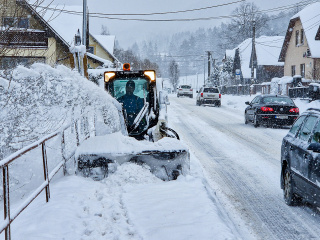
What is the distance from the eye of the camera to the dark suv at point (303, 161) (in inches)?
211

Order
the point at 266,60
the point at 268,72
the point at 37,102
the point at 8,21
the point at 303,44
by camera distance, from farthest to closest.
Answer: the point at 268,72 < the point at 266,60 < the point at 303,44 < the point at 37,102 < the point at 8,21

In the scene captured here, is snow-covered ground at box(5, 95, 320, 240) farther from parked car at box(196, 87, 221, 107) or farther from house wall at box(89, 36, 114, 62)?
house wall at box(89, 36, 114, 62)

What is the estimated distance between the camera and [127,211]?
544cm

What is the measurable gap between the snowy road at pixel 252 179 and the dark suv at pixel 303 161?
0.34 meters

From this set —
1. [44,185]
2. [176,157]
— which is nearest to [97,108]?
[176,157]

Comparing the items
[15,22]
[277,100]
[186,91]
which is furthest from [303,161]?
[186,91]

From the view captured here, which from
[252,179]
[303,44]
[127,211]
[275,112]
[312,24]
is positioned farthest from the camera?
[303,44]

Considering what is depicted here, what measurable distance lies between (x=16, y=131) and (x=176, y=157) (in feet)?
9.51

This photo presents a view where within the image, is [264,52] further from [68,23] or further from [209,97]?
[68,23]

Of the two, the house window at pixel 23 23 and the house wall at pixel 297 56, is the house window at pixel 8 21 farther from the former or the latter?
the house wall at pixel 297 56

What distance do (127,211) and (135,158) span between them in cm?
152

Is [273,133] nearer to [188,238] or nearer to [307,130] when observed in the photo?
[307,130]

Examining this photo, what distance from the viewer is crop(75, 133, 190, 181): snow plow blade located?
680 cm

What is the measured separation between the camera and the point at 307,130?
6.15 metres
